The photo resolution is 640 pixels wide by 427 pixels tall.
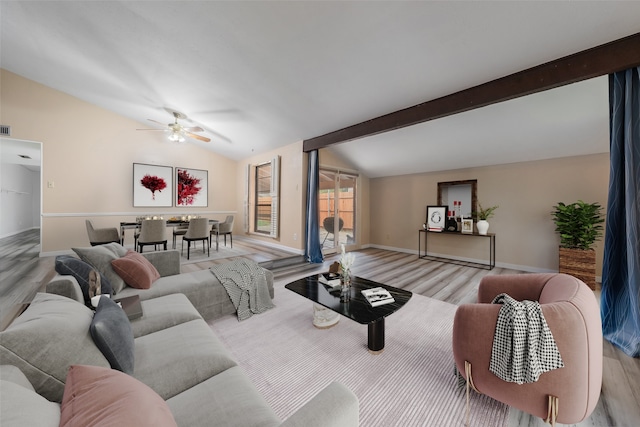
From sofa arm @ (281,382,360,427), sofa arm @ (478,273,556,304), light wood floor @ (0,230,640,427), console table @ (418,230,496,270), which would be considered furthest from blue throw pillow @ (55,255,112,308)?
console table @ (418,230,496,270)

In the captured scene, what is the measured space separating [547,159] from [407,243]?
10.1 ft

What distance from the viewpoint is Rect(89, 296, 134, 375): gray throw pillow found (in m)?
1.05

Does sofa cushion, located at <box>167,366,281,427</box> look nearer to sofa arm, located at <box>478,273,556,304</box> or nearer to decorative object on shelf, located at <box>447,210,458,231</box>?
sofa arm, located at <box>478,273,556,304</box>

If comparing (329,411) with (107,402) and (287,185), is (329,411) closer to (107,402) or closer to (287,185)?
(107,402)

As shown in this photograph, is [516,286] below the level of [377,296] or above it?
above

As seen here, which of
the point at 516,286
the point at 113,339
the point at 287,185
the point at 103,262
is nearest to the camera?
the point at 113,339

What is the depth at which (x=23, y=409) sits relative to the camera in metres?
0.58

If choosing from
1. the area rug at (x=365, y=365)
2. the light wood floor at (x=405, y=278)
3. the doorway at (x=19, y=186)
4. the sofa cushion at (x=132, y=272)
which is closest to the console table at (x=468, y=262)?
the light wood floor at (x=405, y=278)

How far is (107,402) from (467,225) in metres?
5.57

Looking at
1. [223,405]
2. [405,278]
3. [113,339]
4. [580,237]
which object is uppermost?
[580,237]

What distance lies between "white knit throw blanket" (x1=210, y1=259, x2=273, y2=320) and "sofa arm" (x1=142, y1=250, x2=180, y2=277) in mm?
606

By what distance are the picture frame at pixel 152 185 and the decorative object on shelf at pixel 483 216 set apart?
733 cm

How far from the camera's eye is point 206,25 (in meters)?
2.51

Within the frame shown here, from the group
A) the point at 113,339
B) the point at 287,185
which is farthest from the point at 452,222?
the point at 113,339
